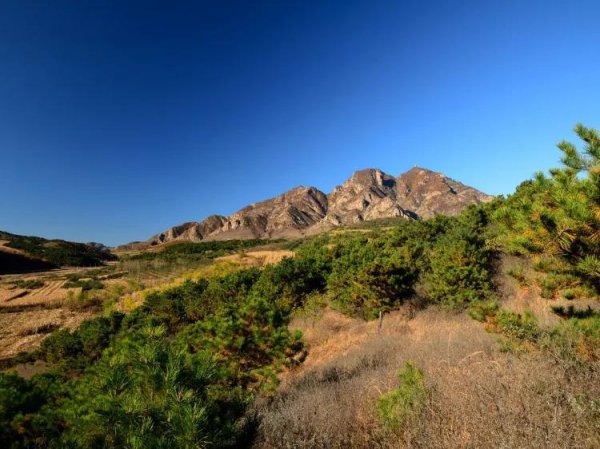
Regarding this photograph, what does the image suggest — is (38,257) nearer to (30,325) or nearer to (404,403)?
(30,325)

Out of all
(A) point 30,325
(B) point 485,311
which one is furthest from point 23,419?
(A) point 30,325

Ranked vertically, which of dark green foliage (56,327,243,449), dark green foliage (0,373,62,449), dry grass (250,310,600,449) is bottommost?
dark green foliage (0,373,62,449)

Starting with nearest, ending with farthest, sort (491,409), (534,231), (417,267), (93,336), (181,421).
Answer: (181,421) → (491,409) → (534,231) → (417,267) → (93,336)

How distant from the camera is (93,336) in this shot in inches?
563

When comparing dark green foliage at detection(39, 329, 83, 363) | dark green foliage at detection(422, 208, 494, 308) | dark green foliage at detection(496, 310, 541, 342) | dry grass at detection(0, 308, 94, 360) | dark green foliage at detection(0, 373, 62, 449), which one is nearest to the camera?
dark green foliage at detection(496, 310, 541, 342)

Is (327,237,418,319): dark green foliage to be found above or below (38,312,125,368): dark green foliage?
above

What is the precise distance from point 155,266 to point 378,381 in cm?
4818

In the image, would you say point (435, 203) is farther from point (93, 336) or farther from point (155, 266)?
point (93, 336)

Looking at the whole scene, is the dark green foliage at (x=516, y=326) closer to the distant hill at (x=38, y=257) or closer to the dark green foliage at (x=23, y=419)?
the dark green foliage at (x=23, y=419)

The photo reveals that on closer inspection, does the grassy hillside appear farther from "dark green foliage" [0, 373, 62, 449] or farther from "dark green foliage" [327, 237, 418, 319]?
"dark green foliage" [327, 237, 418, 319]

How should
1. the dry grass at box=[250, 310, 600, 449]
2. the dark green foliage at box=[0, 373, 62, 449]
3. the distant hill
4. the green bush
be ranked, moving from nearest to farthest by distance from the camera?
the dry grass at box=[250, 310, 600, 449] → the green bush → the dark green foliage at box=[0, 373, 62, 449] → the distant hill

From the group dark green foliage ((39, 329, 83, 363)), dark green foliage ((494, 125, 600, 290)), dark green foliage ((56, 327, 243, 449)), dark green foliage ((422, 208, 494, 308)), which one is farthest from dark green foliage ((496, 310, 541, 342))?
dark green foliage ((39, 329, 83, 363))

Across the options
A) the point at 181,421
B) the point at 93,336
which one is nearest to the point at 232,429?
the point at 181,421

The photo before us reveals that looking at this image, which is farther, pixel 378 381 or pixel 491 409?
pixel 378 381
